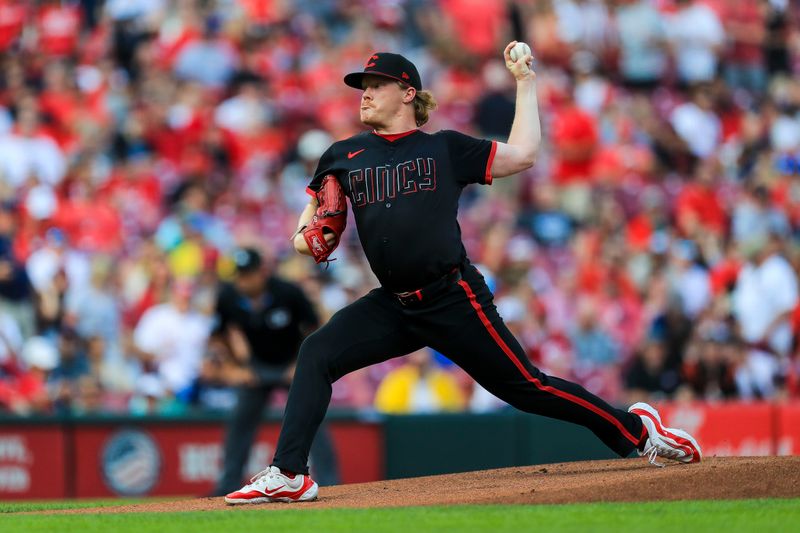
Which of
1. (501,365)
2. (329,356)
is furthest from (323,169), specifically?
(501,365)

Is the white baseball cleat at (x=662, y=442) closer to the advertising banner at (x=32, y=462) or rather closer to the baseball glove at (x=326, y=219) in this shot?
the baseball glove at (x=326, y=219)

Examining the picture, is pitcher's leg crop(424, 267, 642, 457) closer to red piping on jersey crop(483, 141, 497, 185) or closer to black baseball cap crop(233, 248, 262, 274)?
red piping on jersey crop(483, 141, 497, 185)

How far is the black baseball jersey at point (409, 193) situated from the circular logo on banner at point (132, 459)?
5950 mm

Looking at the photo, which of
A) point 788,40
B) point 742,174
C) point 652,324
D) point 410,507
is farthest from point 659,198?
point 410,507

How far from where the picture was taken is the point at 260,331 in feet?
35.5

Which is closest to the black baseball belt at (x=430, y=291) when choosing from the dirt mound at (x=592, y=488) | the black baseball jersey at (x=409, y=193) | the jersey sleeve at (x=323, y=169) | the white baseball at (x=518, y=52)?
the black baseball jersey at (x=409, y=193)

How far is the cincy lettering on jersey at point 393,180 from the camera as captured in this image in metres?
6.74

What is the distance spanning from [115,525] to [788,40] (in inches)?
581

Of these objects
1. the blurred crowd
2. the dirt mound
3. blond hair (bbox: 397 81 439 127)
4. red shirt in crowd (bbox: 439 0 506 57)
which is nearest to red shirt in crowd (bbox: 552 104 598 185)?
the blurred crowd

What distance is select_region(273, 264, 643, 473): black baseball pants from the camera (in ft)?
22.2

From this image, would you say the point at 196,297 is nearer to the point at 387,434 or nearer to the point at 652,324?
the point at 387,434

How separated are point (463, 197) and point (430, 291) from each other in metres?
9.04

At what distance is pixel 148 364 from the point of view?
43.3ft

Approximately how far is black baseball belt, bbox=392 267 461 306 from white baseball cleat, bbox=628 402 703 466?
4.03 feet
